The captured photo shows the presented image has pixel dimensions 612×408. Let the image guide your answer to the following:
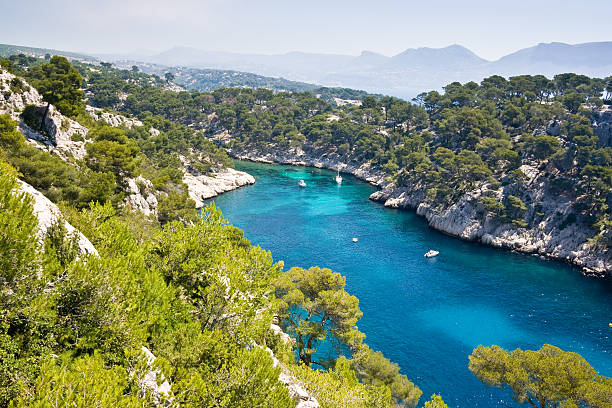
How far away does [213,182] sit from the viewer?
87062 mm

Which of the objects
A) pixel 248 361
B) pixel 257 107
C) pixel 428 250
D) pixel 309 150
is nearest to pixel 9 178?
pixel 248 361

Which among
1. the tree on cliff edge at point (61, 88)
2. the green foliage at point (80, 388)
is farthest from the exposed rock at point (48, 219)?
the tree on cliff edge at point (61, 88)

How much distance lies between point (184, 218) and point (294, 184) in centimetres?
5021

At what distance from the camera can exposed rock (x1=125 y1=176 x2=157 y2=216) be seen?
43312mm

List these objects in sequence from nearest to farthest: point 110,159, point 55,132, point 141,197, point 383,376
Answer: point 383,376, point 110,159, point 55,132, point 141,197

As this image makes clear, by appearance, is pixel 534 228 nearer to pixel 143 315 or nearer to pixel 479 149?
pixel 479 149

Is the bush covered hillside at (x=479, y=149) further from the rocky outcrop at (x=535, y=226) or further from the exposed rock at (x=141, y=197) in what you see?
the exposed rock at (x=141, y=197)

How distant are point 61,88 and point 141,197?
18380mm

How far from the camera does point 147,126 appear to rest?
317ft

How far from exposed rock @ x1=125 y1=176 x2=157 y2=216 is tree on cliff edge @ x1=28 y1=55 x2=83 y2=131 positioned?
12534mm

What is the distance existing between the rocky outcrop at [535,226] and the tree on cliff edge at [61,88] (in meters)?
63.3

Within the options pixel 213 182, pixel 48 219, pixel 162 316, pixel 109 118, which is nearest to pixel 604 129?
pixel 213 182

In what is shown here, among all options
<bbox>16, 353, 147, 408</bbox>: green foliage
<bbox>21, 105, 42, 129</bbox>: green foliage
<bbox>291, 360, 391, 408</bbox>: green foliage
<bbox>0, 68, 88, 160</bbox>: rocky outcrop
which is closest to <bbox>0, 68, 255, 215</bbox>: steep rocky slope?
<bbox>0, 68, 88, 160</bbox>: rocky outcrop

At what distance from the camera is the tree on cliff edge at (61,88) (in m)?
46.5
